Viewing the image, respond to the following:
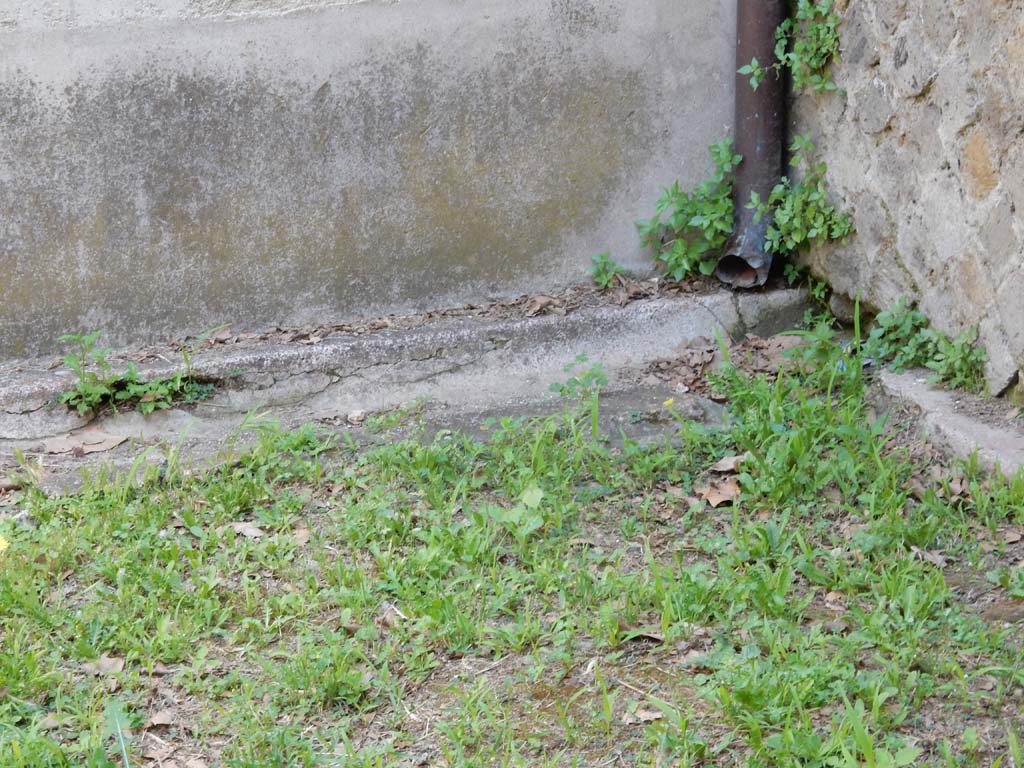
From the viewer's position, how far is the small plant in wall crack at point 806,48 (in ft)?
14.2

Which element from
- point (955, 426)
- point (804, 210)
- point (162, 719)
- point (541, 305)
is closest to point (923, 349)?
point (955, 426)

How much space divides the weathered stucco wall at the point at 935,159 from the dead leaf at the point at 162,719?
2832 mm

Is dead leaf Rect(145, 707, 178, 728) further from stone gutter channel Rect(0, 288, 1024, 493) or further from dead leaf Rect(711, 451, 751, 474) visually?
dead leaf Rect(711, 451, 751, 474)

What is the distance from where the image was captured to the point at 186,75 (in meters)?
4.28

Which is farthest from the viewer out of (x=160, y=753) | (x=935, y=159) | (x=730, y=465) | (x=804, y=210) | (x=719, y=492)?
(x=804, y=210)

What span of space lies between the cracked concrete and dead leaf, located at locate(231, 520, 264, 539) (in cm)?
53

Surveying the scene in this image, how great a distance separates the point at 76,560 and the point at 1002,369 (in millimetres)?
3074

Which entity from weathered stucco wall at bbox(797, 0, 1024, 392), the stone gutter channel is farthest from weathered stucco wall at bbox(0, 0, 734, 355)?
weathered stucco wall at bbox(797, 0, 1024, 392)

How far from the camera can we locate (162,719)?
2703 millimetres

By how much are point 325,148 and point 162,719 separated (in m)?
2.52

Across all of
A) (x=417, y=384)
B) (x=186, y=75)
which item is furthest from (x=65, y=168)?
(x=417, y=384)

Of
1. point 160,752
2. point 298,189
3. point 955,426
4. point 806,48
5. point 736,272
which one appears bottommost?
point 160,752

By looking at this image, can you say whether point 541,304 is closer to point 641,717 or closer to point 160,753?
point 641,717

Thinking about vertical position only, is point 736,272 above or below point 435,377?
above
